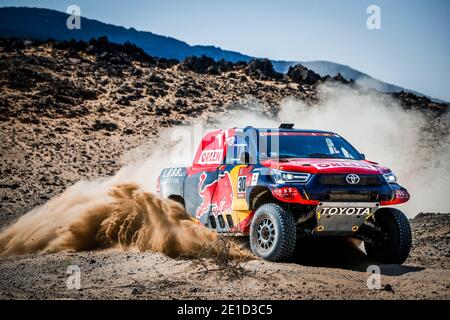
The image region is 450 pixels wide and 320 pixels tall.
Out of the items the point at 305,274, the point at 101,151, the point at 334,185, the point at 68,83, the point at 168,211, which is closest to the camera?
the point at 305,274

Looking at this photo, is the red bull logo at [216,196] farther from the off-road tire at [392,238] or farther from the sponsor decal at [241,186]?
the off-road tire at [392,238]

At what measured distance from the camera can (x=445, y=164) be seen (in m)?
24.0

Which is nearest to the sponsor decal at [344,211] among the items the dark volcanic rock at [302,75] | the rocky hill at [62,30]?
the dark volcanic rock at [302,75]

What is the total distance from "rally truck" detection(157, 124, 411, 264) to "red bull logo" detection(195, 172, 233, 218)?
1 cm

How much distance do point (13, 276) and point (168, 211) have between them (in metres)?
2.75

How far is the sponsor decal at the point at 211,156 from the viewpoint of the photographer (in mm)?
9442

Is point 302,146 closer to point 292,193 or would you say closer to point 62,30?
point 292,193

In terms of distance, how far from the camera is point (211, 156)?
9.69m

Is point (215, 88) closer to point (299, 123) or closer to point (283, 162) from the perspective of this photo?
point (299, 123)

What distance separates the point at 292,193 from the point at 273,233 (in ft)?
2.04

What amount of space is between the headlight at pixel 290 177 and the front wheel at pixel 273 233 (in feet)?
1.15


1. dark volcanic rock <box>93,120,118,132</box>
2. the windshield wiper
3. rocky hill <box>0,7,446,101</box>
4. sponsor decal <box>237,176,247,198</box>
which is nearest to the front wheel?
sponsor decal <box>237,176,247,198</box>
